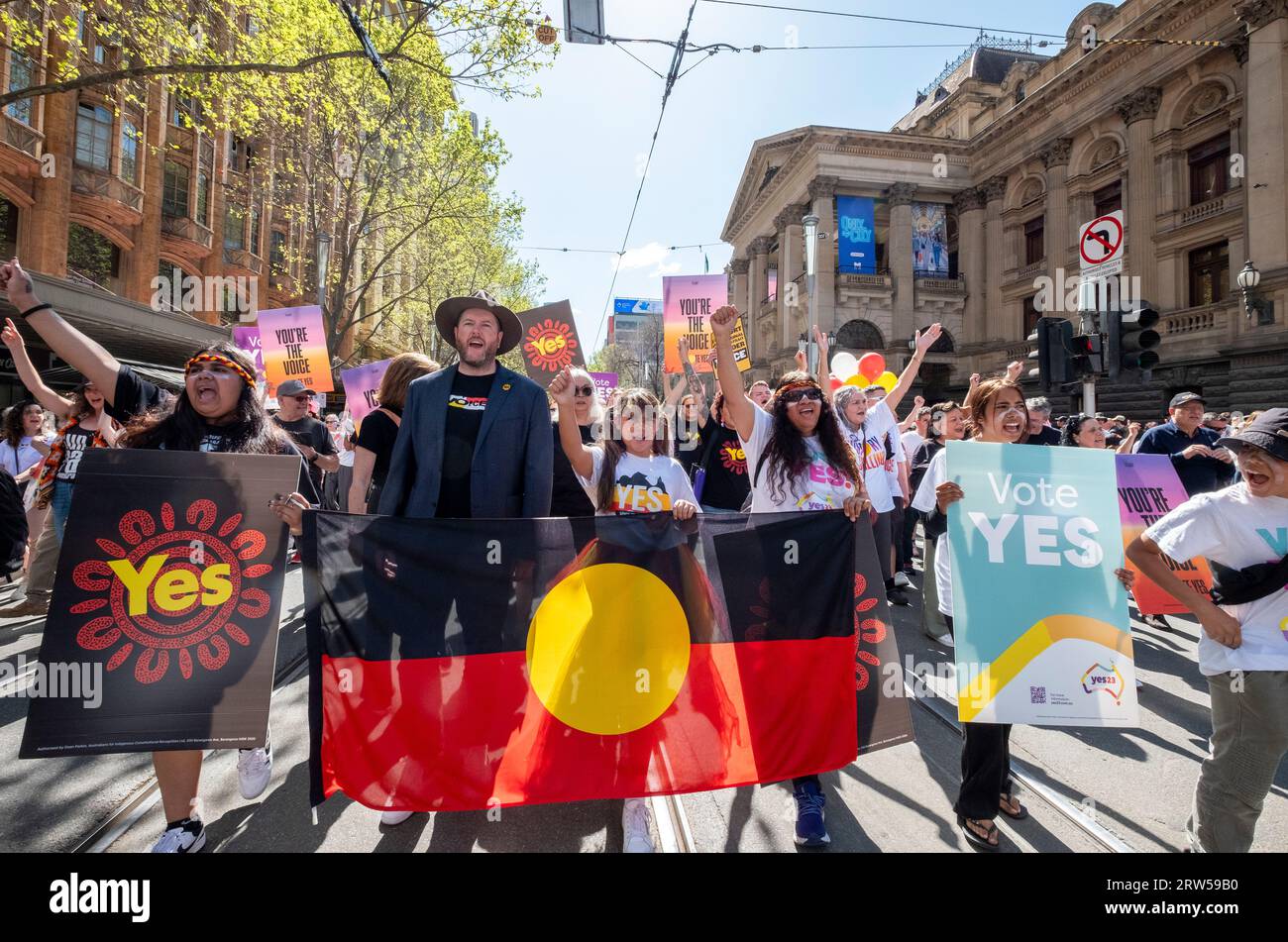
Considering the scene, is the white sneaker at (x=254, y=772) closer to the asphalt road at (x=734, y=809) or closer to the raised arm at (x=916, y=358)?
the asphalt road at (x=734, y=809)

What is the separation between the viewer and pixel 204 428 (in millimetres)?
2912

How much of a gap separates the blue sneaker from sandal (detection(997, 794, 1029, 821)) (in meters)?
0.92

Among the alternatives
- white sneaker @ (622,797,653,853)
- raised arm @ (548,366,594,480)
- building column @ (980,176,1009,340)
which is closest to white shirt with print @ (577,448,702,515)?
raised arm @ (548,366,594,480)

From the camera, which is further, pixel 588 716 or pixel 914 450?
pixel 914 450

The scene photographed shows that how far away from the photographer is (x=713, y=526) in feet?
9.67

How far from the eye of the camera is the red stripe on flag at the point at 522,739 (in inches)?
99.3

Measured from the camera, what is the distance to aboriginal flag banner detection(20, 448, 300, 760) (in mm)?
2482

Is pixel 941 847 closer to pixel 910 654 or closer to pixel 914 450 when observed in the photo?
pixel 910 654

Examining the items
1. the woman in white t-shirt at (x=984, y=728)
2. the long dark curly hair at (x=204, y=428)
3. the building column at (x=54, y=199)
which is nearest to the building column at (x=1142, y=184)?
the woman in white t-shirt at (x=984, y=728)

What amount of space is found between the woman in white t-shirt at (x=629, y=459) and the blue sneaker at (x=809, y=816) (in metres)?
1.51

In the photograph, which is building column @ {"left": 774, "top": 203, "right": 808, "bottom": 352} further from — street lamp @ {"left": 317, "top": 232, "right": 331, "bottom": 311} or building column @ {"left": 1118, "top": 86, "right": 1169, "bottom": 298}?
street lamp @ {"left": 317, "top": 232, "right": 331, "bottom": 311}

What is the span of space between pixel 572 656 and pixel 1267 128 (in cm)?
2720

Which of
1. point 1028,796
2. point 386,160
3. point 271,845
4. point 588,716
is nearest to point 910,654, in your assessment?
point 1028,796

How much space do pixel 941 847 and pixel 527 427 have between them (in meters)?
2.75
